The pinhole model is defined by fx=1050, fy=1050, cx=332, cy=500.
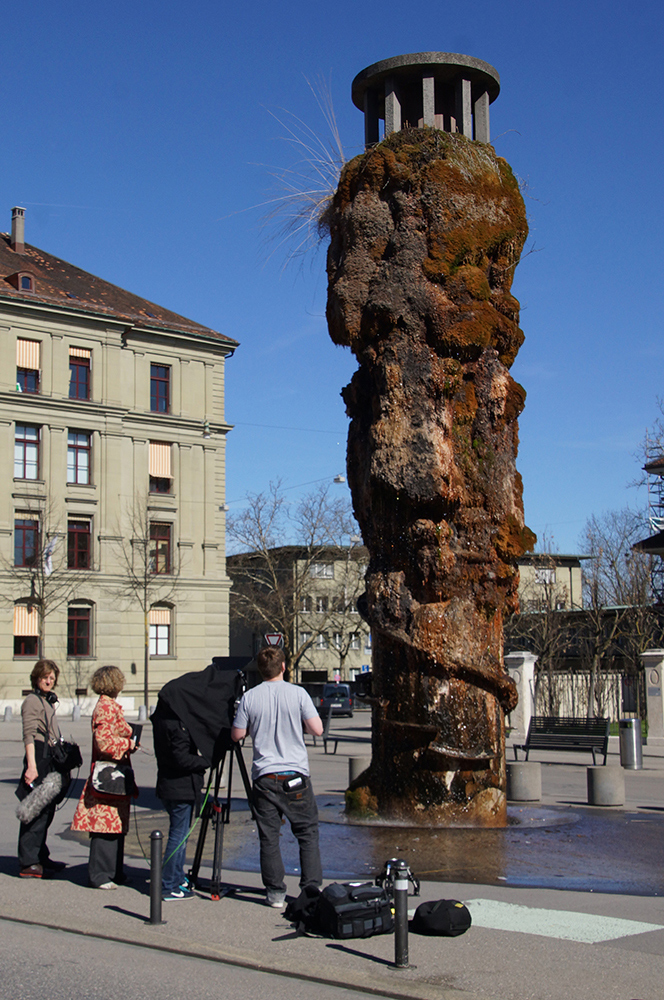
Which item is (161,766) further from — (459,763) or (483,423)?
(483,423)

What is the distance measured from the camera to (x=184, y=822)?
769 cm

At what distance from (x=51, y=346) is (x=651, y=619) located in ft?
92.0

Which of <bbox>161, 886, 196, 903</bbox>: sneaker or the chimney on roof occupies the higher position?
the chimney on roof

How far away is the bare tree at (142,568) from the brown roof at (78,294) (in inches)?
337

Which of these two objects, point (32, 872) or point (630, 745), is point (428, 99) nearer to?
point (32, 872)

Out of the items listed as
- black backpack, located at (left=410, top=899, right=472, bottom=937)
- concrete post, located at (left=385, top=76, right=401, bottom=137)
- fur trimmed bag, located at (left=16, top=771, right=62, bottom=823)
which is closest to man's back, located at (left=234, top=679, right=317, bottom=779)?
black backpack, located at (left=410, top=899, right=472, bottom=937)

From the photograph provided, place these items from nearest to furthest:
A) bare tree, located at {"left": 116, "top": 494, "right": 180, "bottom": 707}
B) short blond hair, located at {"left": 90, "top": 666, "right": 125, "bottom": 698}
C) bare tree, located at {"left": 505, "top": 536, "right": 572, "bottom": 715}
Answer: short blond hair, located at {"left": 90, "top": 666, "right": 125, "bottom": 698}, bare tree, located at {"left": 505, "top": 536, "right": 572, "bottom": 715}, bare tree, located at {"left": 116, "top": 494, "right": 180, "bottom": 707}

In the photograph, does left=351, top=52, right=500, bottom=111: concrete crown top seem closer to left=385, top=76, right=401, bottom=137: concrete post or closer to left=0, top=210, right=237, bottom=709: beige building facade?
left=385, top=76, right=401, bottom=137: concrete post

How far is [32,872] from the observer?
853cm

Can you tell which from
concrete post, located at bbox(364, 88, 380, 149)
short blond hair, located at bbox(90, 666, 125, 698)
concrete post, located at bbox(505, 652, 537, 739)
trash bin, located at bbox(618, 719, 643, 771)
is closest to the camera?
short blond hair, located at bbox(90, 666, 125, 698)

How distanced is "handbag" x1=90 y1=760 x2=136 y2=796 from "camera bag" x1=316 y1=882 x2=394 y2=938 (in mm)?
2074

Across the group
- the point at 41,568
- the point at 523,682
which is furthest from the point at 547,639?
the point at 41,568

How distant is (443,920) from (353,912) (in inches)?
21.9

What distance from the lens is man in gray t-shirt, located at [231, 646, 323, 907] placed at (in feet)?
24.0
